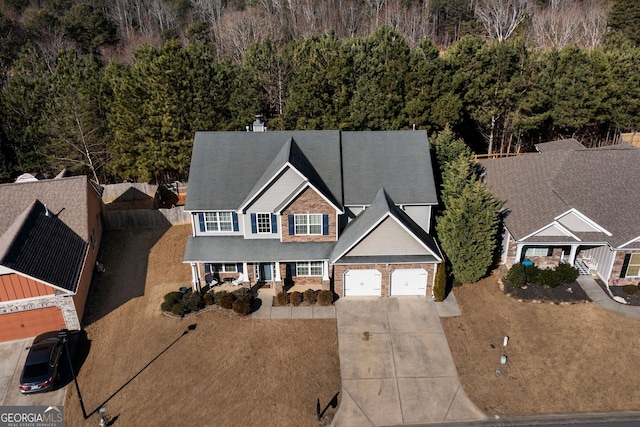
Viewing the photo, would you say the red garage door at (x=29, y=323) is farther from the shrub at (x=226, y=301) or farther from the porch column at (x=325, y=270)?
the porch column at (x=325, y=270)

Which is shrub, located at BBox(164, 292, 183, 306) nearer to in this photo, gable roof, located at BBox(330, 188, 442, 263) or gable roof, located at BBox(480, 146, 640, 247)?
gable roof, located at BBox(330, 188, 442, 263)

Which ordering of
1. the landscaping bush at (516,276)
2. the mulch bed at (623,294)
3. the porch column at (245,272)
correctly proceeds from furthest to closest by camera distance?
the porch column at (245,272) < the landscaping bush at (516,276) < the mulch bed at (623,294)

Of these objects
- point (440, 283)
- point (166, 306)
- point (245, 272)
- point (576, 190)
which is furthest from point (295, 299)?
point (576, 190)

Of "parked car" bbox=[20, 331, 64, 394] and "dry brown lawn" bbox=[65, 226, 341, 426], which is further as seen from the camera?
"parked car" bbox=[20, 331, 64, 394]

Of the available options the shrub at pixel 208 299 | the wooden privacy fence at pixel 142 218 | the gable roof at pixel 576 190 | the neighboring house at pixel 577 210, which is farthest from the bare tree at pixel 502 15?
the shrub at pixel 208 299

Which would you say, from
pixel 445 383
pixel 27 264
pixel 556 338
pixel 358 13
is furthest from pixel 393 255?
pixel 358 13

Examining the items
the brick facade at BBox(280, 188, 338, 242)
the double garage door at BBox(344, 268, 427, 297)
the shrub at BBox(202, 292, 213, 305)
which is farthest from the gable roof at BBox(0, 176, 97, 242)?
the double garage door at BBox(344, 268, 427, 297)
